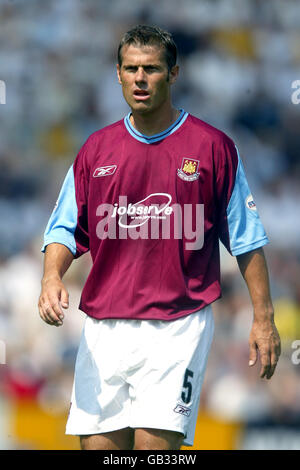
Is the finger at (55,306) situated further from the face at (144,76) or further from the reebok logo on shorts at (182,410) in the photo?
the face at (144,76)

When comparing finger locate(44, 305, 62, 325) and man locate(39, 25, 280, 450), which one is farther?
man locate(39, 25, 280, 450)

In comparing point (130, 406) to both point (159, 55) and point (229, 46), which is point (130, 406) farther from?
point (229, 46)

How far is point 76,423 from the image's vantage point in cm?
339

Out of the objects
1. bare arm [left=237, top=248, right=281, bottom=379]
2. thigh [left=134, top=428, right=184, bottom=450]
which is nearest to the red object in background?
thigh [left=134, top=428, right=184, bottom=450]

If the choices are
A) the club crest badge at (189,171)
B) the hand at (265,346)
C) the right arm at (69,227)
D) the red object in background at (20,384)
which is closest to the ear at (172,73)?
the club crest badge at (189,171)

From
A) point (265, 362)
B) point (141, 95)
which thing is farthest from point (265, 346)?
point (141, 95)

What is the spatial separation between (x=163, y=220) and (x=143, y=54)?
69 cm

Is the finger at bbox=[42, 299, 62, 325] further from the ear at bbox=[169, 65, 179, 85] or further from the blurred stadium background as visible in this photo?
the blurred stadium background

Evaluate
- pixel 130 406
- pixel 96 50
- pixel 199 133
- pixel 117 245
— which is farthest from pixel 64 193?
pixel 96 50

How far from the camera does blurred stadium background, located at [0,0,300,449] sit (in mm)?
6012

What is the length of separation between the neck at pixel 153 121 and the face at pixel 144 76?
45 mm

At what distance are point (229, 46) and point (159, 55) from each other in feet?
13.6

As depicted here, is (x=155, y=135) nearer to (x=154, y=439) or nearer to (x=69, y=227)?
(x=69, y=227)

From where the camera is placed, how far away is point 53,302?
320cm
